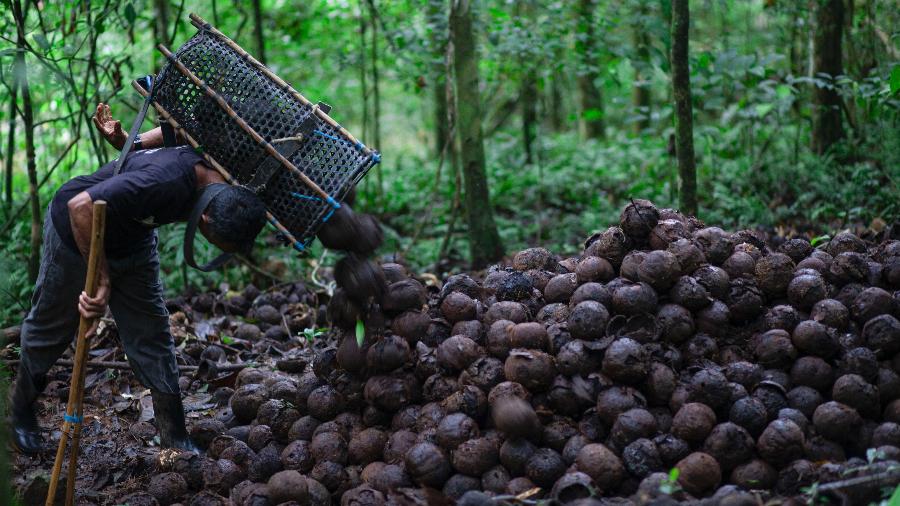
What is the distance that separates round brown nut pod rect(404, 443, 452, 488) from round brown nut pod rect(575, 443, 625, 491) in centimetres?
62

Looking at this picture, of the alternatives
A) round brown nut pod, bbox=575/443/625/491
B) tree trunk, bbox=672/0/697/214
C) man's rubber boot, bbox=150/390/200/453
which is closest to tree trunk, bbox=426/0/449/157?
tree trunk, bbox=672/0/697/214

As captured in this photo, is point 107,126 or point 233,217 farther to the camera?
point 107,126

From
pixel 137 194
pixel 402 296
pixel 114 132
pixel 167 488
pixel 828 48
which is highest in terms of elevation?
pixel 828 48

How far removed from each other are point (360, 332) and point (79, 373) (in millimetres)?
1329

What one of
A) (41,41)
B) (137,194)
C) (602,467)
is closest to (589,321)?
(602,467)

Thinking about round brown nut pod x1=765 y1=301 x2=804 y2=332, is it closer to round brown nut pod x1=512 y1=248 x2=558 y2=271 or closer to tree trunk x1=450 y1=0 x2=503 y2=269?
round brown nut pod x1=512 y1=248 x2=558 y2=271

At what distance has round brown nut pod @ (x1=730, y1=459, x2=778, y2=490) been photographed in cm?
329

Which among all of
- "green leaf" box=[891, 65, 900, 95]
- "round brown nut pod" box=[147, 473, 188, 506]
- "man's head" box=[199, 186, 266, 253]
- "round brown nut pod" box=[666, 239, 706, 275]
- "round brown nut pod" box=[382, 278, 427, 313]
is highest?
"green leaf" box=[891, 65, 900, 95]

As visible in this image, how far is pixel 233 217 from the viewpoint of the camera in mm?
3596

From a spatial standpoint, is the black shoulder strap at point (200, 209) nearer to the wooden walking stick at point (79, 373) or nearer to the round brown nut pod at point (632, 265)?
the wooden walking stick at point (79, 373)

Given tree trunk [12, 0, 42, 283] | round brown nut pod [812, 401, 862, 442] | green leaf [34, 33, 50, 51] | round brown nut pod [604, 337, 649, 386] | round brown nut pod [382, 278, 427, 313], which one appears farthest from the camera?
tree trunk [12, 0, 42, 283]

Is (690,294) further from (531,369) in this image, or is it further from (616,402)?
(531,369)

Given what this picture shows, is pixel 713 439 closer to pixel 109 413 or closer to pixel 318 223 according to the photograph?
pixel 318 223

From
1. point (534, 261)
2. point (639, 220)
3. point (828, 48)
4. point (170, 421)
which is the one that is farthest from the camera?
point (828, 48)
